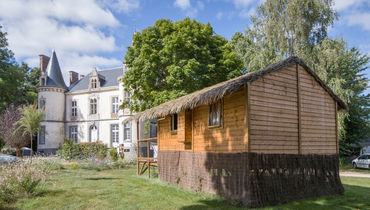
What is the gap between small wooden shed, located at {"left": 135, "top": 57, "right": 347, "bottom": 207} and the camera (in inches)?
355

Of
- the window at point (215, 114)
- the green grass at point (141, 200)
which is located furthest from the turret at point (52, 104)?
the window at point (215, 114)

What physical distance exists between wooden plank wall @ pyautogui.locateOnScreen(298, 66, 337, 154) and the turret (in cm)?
3388

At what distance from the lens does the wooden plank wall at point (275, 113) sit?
9.23m

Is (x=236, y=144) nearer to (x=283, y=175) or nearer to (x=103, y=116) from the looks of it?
(x=283, y=175)

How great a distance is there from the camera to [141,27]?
23812mm

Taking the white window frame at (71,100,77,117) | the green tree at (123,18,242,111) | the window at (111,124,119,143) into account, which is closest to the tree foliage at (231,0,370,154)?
the green tree at (123,18,242,111)

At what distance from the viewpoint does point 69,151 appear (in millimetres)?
27734

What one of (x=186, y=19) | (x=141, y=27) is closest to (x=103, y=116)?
(x=141, y=27)

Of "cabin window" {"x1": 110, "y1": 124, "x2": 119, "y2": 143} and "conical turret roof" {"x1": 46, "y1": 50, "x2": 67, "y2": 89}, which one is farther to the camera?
"conical turret roof" {"x1": 46, "y1": 50, "x2": 67, "y2": 89}

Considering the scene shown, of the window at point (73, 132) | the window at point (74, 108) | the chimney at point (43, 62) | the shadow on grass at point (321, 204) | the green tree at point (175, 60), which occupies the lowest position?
the shadow on grass at point (321, 204)

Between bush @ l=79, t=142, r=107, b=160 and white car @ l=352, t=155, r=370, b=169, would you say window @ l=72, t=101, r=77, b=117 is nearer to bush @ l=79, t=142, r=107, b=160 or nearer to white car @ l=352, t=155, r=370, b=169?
bush @ l=79, t=142, r=107, b=160

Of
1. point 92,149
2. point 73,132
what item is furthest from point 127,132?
point 73,132

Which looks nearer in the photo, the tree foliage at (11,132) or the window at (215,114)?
the window at (215,114)

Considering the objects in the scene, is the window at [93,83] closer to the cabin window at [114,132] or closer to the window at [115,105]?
the window at [115,105]
